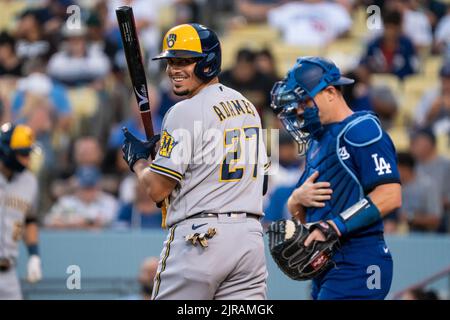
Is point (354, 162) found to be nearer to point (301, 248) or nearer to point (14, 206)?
point (301, 248)

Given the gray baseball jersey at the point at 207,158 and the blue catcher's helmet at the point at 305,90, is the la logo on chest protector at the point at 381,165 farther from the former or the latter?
the gray baseball jersey at the point at 207,158

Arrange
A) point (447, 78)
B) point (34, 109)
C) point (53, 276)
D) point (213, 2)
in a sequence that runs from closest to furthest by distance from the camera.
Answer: point (53, 276) < point (447, 78) < point (34, 109) < point (213, 2)

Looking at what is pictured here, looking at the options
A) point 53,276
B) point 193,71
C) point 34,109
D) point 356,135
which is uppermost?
point 193,71

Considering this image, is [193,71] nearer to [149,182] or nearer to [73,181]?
[149,182]

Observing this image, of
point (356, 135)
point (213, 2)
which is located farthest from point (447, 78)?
point (356, 135)

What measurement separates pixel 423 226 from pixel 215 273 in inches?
204

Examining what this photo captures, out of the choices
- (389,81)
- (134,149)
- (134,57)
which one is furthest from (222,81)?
(134,149)

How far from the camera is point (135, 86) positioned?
6375mm

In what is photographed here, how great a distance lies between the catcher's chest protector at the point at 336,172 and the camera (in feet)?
19.6

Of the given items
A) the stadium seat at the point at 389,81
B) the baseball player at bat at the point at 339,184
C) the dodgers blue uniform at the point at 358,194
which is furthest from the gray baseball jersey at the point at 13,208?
the stadium seat at the point at 389,81

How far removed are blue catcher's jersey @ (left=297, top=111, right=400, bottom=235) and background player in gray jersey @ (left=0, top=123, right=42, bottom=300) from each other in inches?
131

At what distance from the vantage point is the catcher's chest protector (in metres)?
5.99

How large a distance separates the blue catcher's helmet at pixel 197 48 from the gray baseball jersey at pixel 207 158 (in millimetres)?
158

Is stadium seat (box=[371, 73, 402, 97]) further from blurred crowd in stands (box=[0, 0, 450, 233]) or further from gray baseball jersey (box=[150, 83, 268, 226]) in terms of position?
gray baseball jersey (box=[150, 83, 268, 226])
